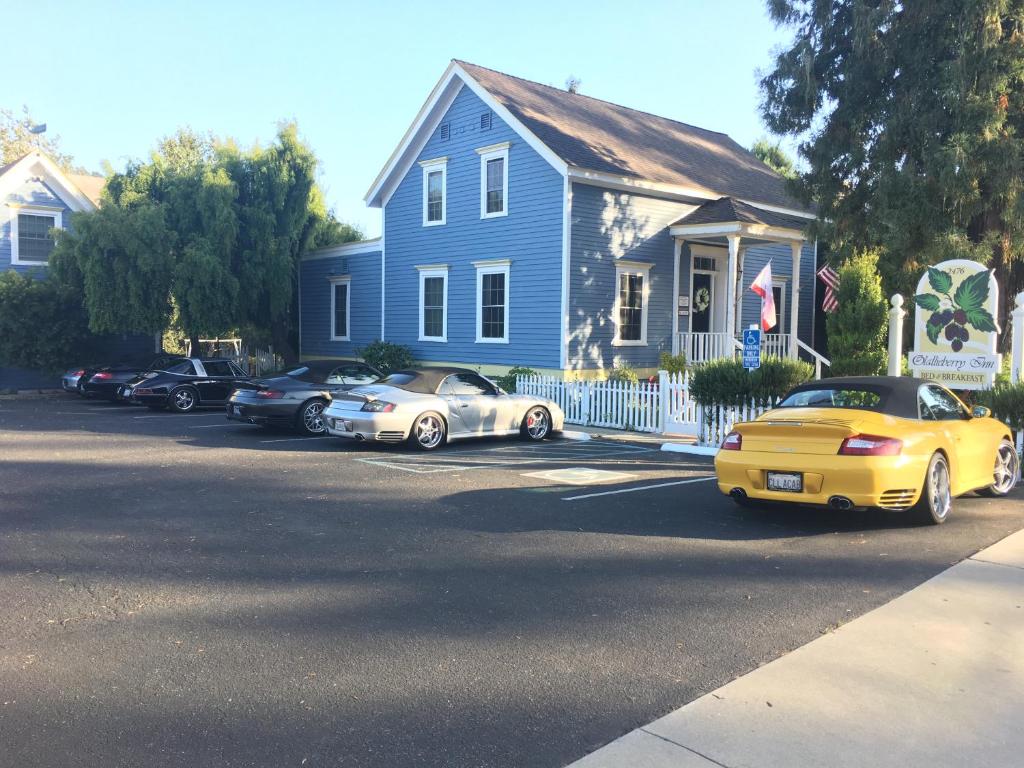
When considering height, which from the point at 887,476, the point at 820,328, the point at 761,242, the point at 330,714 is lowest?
the point at 330,714

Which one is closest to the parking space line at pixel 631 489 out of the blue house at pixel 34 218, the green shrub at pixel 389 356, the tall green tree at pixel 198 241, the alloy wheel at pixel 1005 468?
the alloy wheel at pixel 1005 468

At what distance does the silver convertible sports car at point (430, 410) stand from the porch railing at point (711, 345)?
7.68 meters

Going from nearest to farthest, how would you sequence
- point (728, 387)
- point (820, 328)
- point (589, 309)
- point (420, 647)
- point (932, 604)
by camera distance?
point (420, 647) → point (932, 604) → point (728, 387) → point (589, 309) → point (820, 328)

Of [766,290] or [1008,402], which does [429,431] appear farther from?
[1008,402]

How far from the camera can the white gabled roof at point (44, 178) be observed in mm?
26469

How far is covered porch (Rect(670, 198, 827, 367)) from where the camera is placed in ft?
63.6

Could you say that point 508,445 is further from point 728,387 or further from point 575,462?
point 728,387

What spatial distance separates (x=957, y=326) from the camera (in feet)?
39.7

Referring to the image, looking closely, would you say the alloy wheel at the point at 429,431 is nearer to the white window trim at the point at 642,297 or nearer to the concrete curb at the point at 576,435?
the concrete curb at the point at 576,435

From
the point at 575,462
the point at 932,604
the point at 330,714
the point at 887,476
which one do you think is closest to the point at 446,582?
the point at 330,714

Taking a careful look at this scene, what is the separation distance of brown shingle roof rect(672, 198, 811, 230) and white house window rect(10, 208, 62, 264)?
64.8 ft

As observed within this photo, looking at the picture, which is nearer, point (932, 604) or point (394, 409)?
point (932, 604)

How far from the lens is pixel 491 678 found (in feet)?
14.5

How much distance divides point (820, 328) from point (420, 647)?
77.6ft
